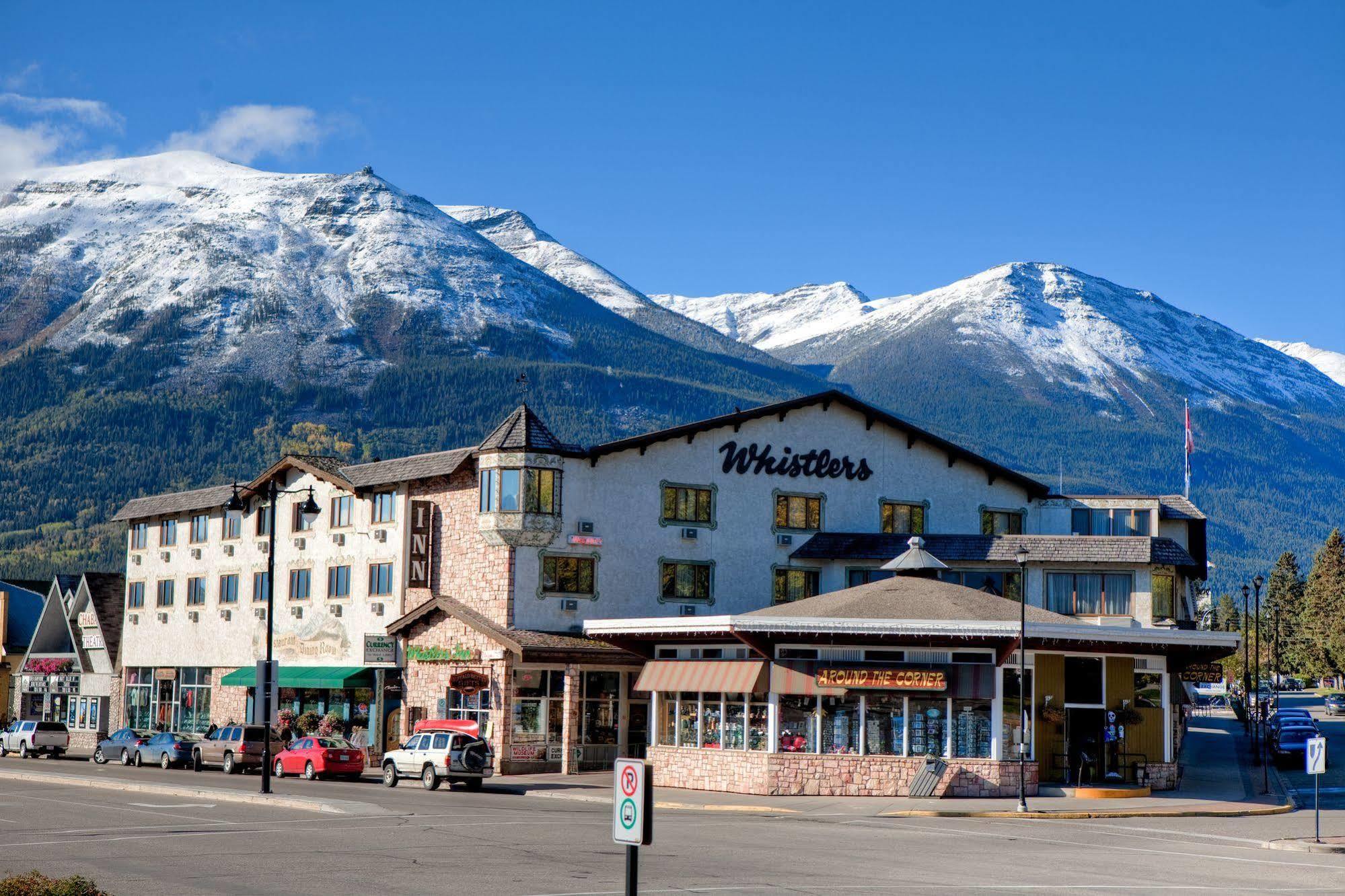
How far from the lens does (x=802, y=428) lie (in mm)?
66875

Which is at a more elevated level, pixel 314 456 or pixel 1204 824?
pixel 314 456

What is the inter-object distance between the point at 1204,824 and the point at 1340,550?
109 metres

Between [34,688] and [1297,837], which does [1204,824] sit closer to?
[1297,837]

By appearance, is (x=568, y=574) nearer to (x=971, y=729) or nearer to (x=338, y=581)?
(x=338, y=581)

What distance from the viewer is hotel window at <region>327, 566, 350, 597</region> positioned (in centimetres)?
6888

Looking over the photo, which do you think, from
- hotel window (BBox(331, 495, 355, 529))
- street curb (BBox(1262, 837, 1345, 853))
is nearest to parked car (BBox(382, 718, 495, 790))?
hotel window (BBox(331, 495, 355, 529))

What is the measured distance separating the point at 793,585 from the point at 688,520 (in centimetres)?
550

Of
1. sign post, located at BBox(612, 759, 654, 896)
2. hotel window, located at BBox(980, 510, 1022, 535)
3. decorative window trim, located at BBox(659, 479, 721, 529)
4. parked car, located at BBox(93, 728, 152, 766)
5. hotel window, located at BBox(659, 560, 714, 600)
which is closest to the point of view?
sign post, located at BBox(612, 759, 654, 896)

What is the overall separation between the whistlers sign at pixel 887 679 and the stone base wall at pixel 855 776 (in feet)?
7.04

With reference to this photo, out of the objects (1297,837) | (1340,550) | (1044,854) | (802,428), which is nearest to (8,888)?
(1044,854)

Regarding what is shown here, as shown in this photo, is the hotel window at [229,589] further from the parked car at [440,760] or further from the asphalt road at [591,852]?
the asphalt road at [591,852]

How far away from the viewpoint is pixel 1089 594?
62.2 m

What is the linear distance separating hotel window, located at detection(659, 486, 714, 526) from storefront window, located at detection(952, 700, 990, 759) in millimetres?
18594

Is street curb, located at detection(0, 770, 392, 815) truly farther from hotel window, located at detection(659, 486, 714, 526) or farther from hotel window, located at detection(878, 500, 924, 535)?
hotel window, located at detection(878, 500, 924, 535)
